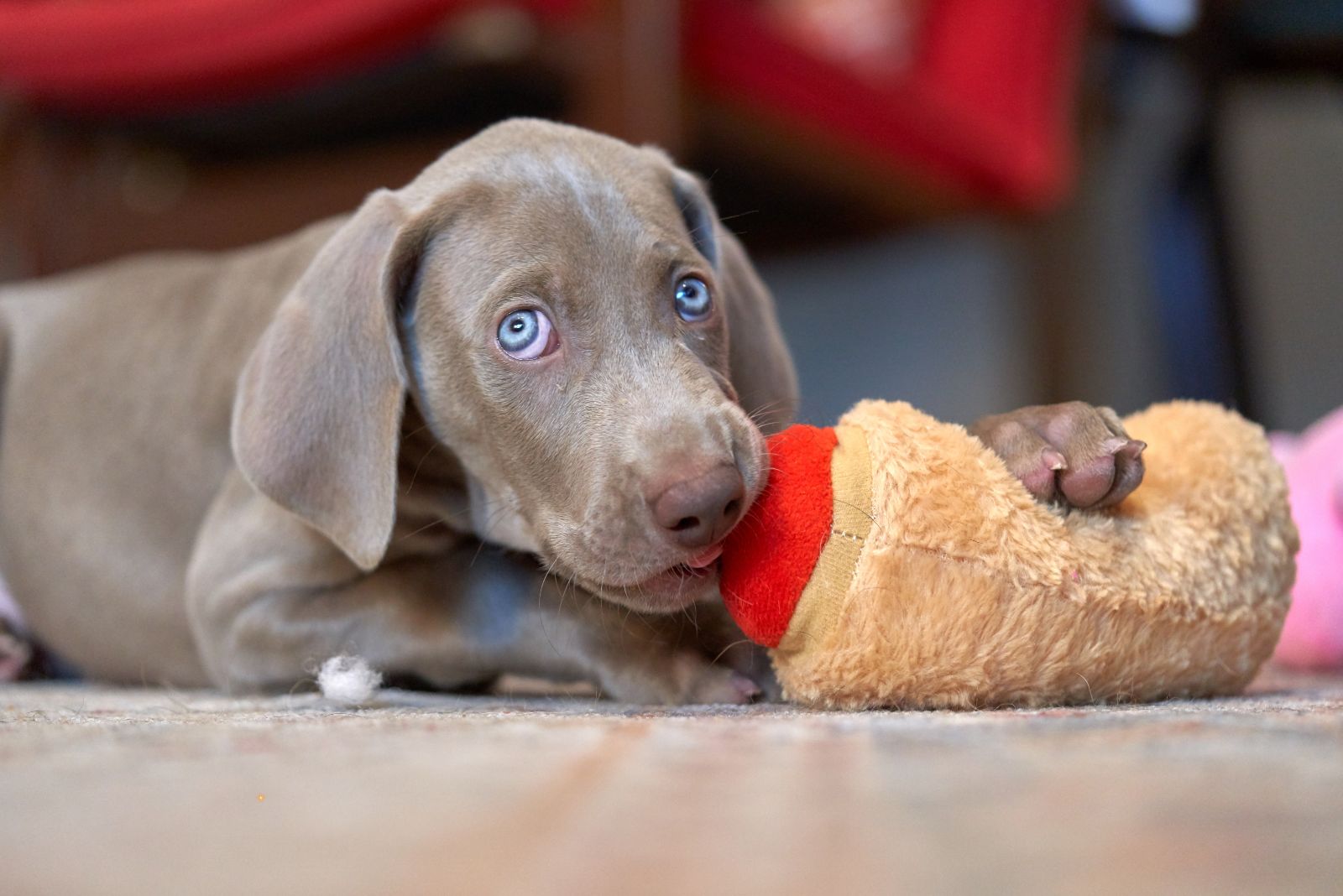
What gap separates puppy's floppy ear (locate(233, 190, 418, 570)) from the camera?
2238mm

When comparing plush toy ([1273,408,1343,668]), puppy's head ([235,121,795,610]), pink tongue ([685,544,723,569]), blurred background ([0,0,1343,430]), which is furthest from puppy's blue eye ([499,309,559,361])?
blurred background ([0,0,1343,430])

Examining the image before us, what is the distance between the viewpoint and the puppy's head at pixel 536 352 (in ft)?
6.62

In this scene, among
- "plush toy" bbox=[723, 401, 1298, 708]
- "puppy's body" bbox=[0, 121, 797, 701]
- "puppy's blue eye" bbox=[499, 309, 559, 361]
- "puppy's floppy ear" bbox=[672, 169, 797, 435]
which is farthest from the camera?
"puppy's floppy ear" bbox=[672, 169, 797, 435]

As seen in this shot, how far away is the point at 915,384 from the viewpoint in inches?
316

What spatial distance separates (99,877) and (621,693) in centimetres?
126

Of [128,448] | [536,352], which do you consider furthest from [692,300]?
[128,448]

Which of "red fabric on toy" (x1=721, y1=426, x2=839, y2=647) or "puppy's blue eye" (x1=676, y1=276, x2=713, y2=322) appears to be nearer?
"red fabric on toy" (x1=721, y1=426, x2=839, y2=647)

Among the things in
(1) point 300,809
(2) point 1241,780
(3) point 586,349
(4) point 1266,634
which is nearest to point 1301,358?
(4) point 1266,634

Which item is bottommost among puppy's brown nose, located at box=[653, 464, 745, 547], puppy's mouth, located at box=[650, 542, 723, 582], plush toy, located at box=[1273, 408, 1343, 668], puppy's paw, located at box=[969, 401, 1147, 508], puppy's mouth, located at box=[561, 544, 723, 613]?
plush toy, located at box=[1273, 408, 1343, 668]

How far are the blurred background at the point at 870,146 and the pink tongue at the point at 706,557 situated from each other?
123 inches

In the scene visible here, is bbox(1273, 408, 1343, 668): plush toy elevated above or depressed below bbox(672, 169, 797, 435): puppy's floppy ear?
below

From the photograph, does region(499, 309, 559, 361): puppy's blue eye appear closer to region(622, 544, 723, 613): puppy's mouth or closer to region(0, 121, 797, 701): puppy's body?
region(0, 121, 797, 701): puppy's body

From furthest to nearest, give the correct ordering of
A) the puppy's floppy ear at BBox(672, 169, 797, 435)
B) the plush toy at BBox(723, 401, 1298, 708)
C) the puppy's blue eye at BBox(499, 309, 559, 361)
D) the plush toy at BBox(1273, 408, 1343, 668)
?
1. the plush toy at BBox(1273, 408, 1343, 668)
2. the puppy's floppy ear at BBox(672, 169, 797, 435)
3. the puppy's blue eye at BBox(499, 309, 559, 361)
4. the plush toy at BBox(723, 401, 1298, 708)

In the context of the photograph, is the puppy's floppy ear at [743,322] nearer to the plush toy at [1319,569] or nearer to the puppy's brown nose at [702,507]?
the puppy's brown nose at [702,507]
